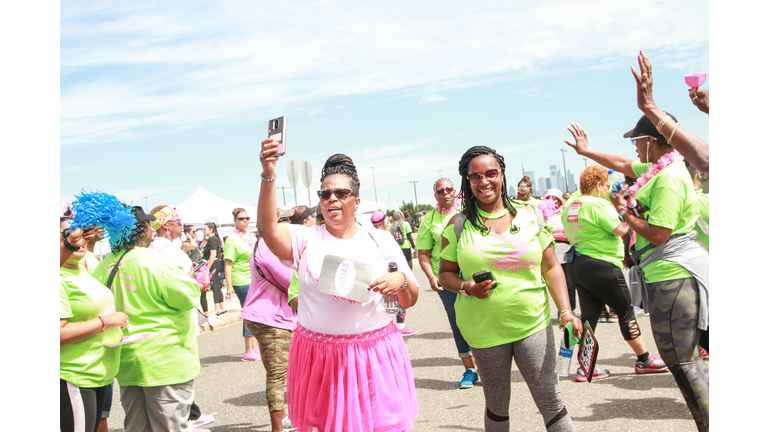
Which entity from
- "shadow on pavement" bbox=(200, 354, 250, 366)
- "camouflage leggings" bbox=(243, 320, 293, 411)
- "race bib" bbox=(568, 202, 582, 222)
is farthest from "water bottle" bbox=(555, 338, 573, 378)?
"shadow on pavement" bbox=(200, 354, 250, 366)

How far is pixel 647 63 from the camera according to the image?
2.97 meters

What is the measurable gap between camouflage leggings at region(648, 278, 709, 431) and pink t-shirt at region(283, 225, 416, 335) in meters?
1.57

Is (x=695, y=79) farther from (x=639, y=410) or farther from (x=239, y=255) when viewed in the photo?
(x=239, y=255)

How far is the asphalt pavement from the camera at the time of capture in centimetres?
445

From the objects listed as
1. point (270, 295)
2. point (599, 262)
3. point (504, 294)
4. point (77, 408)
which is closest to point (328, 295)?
point (504, 294)

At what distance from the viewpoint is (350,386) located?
2920 mm

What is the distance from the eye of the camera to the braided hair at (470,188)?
351cm

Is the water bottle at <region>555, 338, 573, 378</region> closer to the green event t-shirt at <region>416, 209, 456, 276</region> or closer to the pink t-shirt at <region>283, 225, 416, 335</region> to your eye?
the pink t-shirt at <region>283, 225, 416, 335</region>

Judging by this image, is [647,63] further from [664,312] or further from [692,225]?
[664,312]

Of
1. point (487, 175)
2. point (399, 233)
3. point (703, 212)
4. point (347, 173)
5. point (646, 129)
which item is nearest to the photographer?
point (347, 173)

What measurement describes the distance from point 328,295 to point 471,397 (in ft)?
9.34

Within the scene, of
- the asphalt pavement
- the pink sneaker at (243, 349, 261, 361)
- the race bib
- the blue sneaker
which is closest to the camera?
the asphalt pavement

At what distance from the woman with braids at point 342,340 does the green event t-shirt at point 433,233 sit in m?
2.99

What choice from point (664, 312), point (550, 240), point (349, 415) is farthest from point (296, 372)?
point (664, 312)
